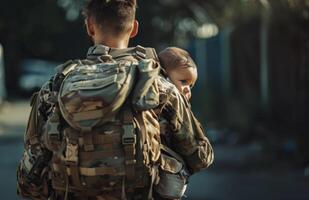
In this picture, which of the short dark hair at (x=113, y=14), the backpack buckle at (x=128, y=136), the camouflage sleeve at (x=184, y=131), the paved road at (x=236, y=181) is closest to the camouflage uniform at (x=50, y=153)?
the camouflage sleeve at (x=184, y=131)

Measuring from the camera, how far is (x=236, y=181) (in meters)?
9.75

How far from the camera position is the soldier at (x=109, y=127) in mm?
2848

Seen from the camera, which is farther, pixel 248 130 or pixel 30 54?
pixel 30 54

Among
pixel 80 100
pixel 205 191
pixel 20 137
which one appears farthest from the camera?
pixel 20 137

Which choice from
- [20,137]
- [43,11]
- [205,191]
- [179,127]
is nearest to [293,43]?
[205,191]

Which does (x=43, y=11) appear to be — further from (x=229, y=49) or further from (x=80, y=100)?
(x=80, y=100)

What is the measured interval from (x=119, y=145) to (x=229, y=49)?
13.4 metres

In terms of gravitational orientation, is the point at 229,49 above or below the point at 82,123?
below

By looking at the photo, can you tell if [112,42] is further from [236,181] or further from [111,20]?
[236,181]

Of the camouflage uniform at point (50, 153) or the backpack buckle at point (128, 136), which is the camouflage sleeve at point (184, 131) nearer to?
the camouflage uniform at point (50, 153)

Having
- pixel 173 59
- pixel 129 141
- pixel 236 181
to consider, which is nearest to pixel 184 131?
pixel 129 141

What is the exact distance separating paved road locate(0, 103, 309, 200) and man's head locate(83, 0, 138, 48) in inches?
224

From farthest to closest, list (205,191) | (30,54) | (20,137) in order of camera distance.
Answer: (30,54)
(20,137)
(205,191)

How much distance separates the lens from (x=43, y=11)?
26.4 meters
